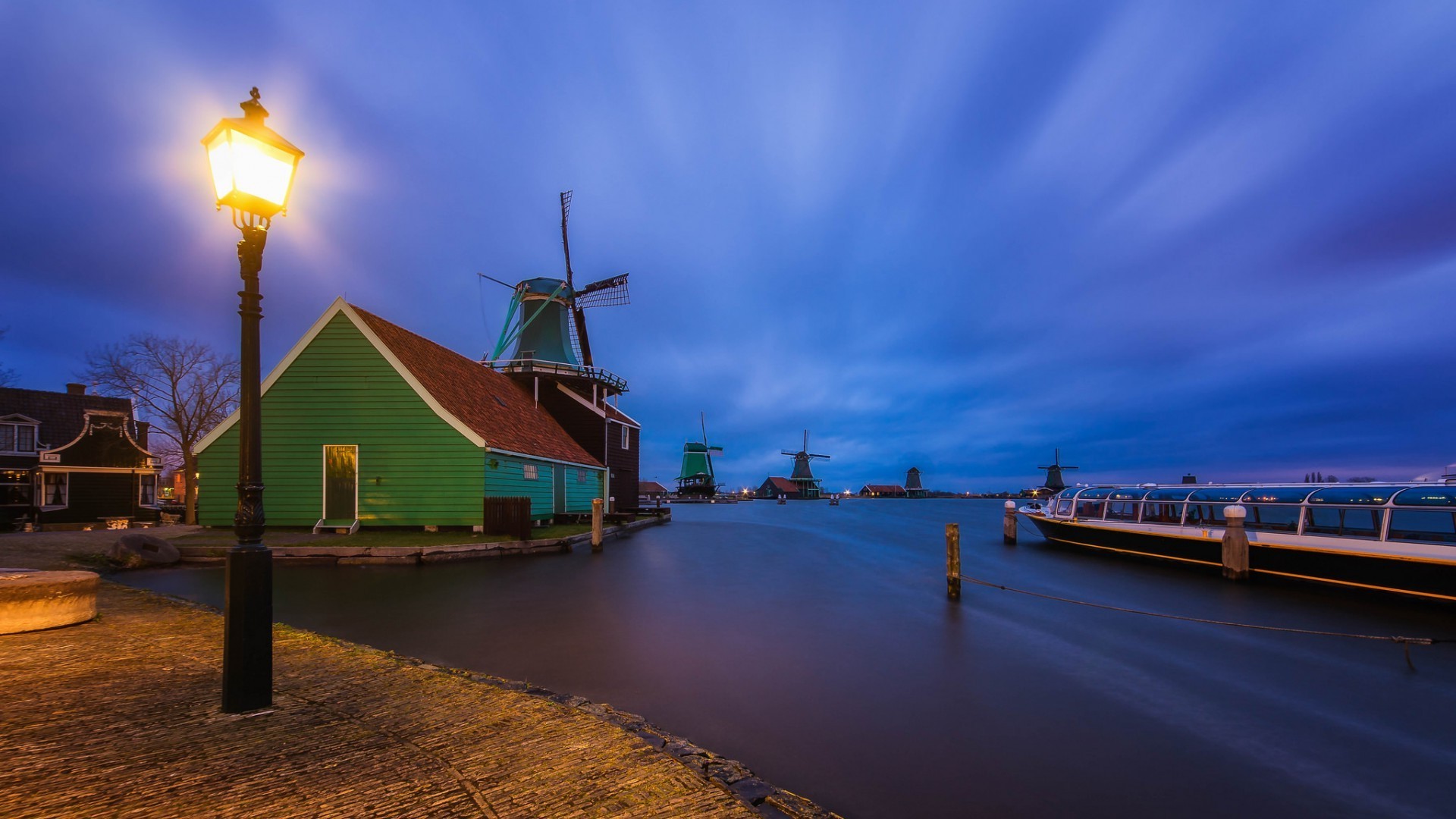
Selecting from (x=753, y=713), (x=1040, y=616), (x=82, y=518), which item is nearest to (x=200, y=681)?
(x=753, y=713)

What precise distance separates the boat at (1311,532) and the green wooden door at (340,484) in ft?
83.9

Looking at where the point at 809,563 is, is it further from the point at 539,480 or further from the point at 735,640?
the point at 735,640

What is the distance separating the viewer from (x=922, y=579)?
18359 mm

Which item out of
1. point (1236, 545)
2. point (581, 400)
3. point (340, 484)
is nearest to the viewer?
point (1236, 545)

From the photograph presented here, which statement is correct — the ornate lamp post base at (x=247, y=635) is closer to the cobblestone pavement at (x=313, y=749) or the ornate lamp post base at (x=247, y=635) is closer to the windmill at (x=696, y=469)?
the cobblestone pavement at (x=313, y=749)

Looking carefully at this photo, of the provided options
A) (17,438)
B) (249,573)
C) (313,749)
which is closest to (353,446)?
(249,573)

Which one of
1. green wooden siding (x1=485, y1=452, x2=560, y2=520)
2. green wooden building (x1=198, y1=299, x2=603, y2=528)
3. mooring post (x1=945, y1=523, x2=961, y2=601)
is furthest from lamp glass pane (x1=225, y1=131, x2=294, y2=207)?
green wooden siding (x1=485, y1=452, x2=560, y2=520)

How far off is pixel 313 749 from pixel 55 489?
115 feet

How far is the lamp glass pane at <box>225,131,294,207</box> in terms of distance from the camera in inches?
176

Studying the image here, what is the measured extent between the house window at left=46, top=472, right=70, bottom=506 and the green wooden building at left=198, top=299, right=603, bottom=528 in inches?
580

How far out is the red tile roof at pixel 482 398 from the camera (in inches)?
790

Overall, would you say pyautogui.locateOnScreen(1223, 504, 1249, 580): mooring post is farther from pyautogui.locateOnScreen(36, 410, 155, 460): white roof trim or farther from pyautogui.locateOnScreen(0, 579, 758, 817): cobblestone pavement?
pyautogui.locateOnScreen(36, 410, 155, 460): white roof trim

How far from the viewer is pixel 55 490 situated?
87.8 ft

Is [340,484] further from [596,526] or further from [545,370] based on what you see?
[545,370]
